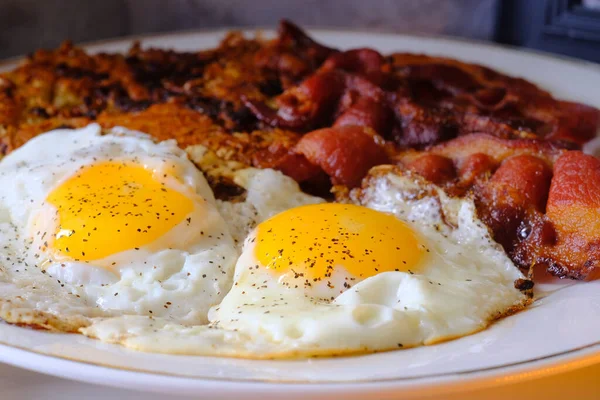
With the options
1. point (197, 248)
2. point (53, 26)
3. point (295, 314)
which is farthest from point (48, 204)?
point (53, 26)

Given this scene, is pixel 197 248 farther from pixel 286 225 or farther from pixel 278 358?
pixel 278 358

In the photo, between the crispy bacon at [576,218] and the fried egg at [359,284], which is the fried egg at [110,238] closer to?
the fried egg at [359,284]

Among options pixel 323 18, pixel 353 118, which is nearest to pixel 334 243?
pixel 353 118

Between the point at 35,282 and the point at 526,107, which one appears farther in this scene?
the point at 526,107

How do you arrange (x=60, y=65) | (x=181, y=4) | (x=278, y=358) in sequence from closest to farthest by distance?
1. (x=278, y=358)
2. (x=60, y=65)
3. (x=181, y=4)

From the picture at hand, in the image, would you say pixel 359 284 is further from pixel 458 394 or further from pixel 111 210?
pixel 111 210

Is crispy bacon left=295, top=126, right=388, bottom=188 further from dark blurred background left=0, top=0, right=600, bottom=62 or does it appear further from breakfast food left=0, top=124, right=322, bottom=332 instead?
dark blurred background left=0, top=0, right=600, bottom=62
